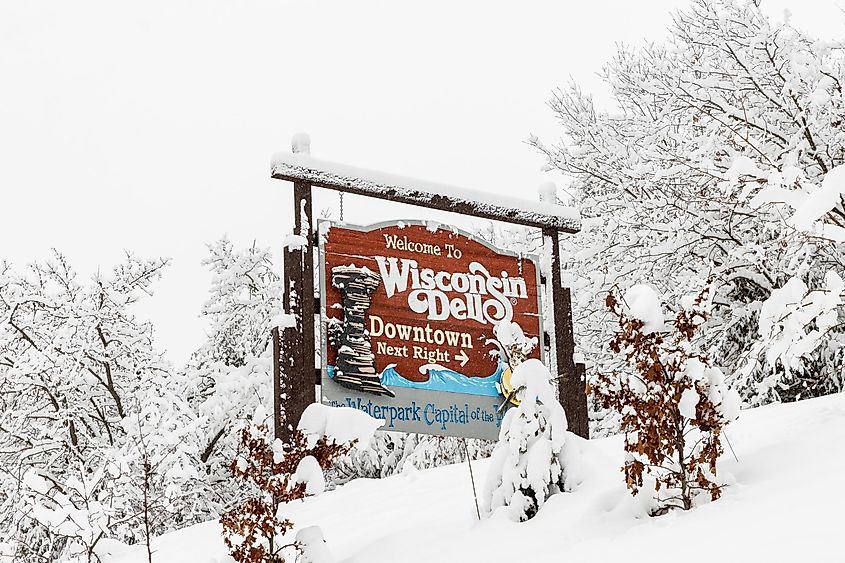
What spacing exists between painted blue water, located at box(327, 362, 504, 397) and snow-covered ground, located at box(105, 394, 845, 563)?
26.1 inches

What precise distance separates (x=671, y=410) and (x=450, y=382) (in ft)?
8.61

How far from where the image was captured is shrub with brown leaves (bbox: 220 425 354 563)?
6.64m

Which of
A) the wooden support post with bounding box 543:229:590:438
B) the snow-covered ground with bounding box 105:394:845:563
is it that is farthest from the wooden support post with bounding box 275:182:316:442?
the wooden support post with bounding box 543:229:590:438

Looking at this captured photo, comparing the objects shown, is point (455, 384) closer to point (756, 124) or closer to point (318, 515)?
point (318, 515)

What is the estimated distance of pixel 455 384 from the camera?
8.59m

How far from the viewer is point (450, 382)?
8570 mm

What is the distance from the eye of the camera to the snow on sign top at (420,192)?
8.38m

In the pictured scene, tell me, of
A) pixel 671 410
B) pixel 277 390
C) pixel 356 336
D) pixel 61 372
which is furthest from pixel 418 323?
pixel 61 372

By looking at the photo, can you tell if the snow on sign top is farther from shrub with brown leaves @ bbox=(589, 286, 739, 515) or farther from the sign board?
shrub with brown leaves @ bbox=(589, 286, 739, 515)

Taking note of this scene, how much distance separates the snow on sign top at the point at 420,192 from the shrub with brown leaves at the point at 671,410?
274 centimetres

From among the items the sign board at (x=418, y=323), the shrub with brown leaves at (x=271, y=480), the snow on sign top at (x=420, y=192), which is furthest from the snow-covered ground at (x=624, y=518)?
the snow on sign top at (x=420, y=192)

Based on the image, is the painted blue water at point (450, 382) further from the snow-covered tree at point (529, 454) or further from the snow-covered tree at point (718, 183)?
the snow-covered tree at point (718, 183)

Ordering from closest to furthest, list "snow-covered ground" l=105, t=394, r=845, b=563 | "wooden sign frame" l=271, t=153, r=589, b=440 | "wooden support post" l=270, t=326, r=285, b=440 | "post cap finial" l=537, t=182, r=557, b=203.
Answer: "snow-covered ground" l=105, t=394, r=845, b=563 < "wooden support post" l=270, t=326, r=285, b=440 < "wooden sign frame" l=271, t=153, r=589, b=440 < "post cap finial" l=537, t=182, r=557, b=203

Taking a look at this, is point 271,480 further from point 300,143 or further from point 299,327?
point 300,143
